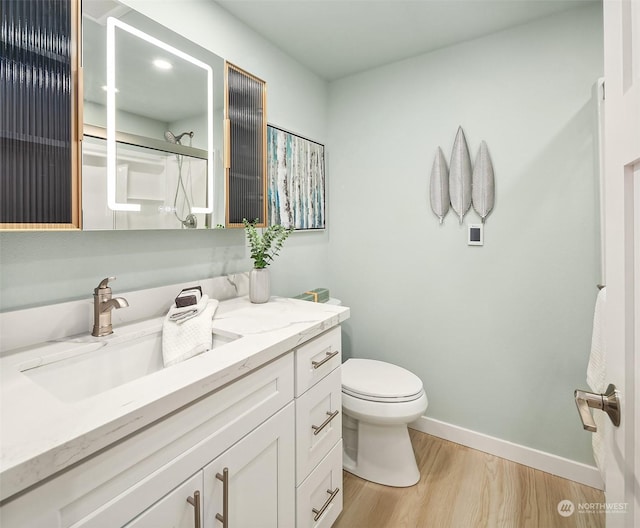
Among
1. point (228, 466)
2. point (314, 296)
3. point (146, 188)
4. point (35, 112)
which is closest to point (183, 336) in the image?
point (228, 466)

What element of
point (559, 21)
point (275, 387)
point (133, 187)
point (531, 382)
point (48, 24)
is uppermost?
point (559, 21)

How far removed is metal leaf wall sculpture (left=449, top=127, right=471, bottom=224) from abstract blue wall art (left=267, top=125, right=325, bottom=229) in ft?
2.95

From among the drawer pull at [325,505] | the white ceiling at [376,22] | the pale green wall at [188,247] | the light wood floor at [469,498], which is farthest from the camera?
the white ceiling at [376,22]

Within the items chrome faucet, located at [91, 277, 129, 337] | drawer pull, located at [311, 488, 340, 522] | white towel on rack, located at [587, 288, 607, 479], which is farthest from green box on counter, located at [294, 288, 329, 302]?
white towel on rack, located at [587, 288, 607, 479]

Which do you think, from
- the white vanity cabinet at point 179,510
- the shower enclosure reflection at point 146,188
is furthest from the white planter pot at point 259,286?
the white vanity cabinet at point 179,510

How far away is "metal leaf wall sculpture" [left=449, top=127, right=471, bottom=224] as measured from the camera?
204cm

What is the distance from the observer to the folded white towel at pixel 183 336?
3.83 feet

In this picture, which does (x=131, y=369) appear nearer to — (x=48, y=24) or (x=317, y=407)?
(x=317, y=407)

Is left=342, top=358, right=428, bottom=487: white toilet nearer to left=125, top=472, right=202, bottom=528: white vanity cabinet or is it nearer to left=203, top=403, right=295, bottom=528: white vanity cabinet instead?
left=203, top=403, right=295, bottom=528: white vanity cabinet

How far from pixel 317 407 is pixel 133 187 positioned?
1071 mm

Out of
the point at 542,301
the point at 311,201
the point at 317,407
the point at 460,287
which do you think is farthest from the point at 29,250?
the point at 542,301

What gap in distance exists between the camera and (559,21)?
1.79 meters

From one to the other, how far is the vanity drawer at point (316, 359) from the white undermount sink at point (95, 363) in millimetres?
252

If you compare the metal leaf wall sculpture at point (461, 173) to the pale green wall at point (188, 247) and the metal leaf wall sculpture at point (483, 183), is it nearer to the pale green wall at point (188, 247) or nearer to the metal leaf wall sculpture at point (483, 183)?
the metal leaf wall sculpture at point (483, 183)
